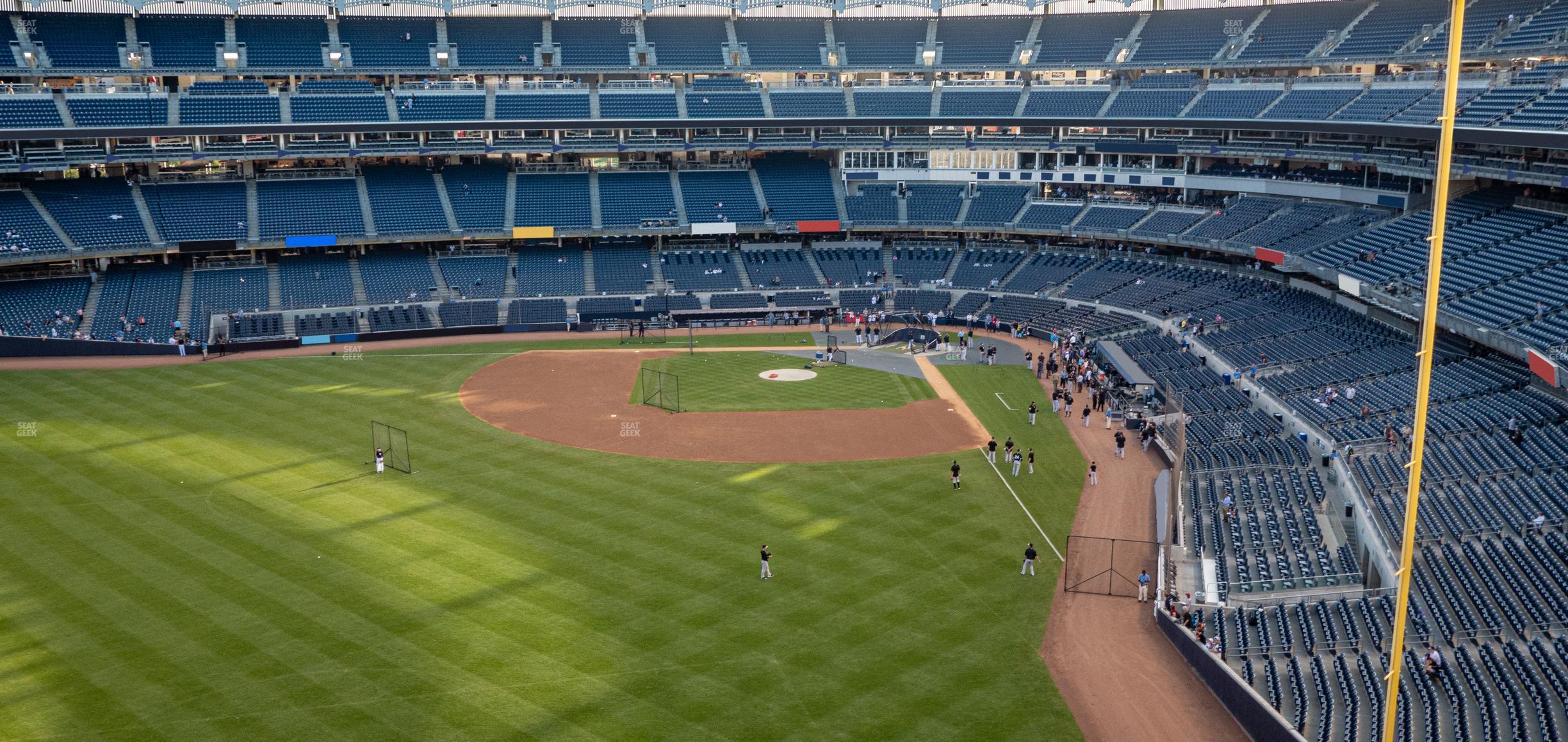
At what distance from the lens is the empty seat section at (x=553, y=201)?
2913 inches

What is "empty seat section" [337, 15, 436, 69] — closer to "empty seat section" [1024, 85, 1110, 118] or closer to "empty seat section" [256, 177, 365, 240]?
"empty seat section" [256, 177, 365, 240]

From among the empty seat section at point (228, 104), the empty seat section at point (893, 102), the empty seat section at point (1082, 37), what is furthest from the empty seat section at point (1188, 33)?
the empty seat section at point (228, 104)

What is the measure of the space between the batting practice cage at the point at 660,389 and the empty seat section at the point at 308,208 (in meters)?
25.8

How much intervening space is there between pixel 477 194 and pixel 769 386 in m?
31.4

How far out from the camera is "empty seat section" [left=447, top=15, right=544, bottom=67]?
77.8m

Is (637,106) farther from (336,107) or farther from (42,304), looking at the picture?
(42,304)

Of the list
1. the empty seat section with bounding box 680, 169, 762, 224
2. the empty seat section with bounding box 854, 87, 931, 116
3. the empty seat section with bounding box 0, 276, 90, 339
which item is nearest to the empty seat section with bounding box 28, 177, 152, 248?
the empty seat section with bounding box 0, 276, 90, 339

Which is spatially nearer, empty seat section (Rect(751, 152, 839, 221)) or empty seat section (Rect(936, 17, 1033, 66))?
empty seat section (Rect(751, 152, 839, 221))

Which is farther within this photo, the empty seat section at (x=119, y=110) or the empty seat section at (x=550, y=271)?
the empty seat section at (x=550, y=271)

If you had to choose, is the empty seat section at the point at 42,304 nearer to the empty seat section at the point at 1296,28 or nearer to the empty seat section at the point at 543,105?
the empty seat section at the point at 543,105

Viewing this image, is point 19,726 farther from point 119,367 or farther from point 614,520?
point 119,367

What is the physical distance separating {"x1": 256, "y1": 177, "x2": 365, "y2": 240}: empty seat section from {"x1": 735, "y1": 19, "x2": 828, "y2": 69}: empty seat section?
2980 centimetres

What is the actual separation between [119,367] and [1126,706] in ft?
173

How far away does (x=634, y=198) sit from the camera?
77.5m
